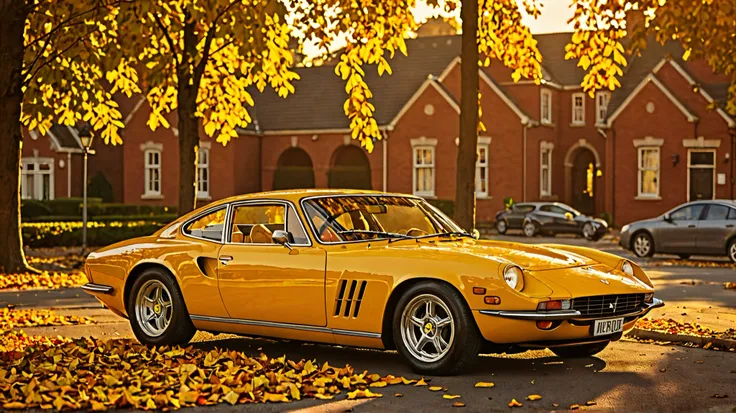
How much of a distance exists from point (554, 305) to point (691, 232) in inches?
728

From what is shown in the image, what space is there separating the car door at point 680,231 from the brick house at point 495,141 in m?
17.6

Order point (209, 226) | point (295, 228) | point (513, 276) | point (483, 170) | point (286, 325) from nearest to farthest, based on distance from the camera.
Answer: point (513, 276) < point (286, 325) < point (295, 228) < point (209, 226) < point (483, 170)

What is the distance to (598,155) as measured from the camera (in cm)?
5153

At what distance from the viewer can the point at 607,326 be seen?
8906 mm

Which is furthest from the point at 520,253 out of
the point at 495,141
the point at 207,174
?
A: the point at 207,174

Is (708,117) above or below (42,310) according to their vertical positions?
above

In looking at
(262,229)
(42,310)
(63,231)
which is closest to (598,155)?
(63,231)

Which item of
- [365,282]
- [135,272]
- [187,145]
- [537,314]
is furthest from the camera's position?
[187,145]

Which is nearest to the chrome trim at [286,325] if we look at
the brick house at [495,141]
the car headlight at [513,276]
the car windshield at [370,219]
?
the car windshield at [370,219]

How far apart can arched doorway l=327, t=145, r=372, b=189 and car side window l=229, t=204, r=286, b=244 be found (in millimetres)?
40543

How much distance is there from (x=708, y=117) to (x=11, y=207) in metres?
31.0

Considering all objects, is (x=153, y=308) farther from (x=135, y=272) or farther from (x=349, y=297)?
(x=349, y=297)

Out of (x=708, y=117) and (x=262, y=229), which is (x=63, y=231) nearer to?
(x=262, y=229)

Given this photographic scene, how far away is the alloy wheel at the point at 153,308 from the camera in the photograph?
10.6 meters
